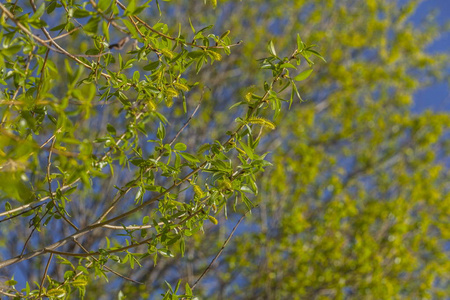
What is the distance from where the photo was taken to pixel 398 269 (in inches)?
233

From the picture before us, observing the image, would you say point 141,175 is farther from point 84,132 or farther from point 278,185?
point 84,132

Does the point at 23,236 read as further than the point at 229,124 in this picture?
No

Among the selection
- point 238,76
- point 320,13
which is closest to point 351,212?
point 238,76

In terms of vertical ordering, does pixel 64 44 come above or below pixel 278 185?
above

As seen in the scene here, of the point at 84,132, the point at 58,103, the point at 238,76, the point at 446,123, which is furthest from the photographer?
the point at 238,76

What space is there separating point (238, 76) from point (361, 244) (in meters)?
4.29

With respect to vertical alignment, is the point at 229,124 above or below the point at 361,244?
above

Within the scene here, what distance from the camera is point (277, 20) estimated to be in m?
9.17

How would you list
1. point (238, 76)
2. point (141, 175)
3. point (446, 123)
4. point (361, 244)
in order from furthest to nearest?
point (238, 76) → point (446, 123) → point (361, 244) → point (141, 175)

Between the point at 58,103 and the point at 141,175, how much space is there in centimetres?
71

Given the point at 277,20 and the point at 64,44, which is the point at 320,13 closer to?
the point at 277,20

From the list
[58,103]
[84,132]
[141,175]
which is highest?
[84,132]

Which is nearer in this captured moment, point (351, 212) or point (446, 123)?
point (351, 212)

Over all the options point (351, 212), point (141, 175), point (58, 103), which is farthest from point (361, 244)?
point (58, 103)
